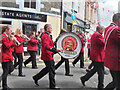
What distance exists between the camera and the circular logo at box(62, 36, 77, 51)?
16.2ft

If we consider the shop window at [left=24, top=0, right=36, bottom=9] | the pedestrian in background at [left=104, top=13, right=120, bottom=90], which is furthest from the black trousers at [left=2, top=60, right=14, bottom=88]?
the shop window at [left=24, top=0, right=36, bottom=9]

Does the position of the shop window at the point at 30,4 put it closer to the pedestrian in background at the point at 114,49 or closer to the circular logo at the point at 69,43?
the circular logo at the point at 69,43

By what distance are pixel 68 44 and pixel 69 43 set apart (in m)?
0.04

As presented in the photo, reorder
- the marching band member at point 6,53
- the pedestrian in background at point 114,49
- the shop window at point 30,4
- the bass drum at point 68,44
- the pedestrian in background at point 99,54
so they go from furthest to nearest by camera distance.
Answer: the shop window at point 30,4 → the bass drum at point 68,44 → the pedestrian in background at point 99,54 → the marching band member at point 6,53 → the pedestrian in background at point 114,49

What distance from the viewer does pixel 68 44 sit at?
4988mm

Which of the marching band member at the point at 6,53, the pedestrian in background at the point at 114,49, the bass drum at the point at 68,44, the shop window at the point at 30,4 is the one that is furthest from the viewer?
the shop window at the point at 30,4

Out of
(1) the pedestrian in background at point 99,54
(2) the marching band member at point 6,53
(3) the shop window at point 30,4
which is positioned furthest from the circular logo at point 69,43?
(3) the shop window at point 30,4

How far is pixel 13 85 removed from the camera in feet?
16.4

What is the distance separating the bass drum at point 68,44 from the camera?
488cm

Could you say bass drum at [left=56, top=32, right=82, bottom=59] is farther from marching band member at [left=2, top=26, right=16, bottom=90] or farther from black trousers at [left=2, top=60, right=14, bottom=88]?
black trousers at [left=2, top=60, right=14, bottom=88]

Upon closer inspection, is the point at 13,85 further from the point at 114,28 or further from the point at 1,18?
the point at 1,18

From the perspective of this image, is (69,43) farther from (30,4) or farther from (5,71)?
(30,4)

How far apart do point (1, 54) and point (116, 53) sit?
2.85m

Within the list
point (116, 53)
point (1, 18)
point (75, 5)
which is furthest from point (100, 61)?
point (75, 5)
